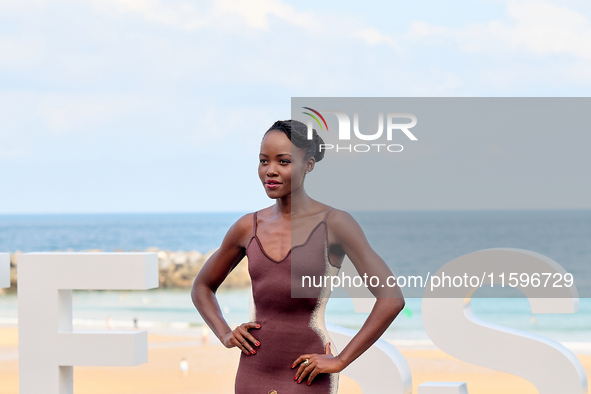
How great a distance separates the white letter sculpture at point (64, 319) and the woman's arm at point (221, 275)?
1.20 meters

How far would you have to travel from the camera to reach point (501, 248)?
4055 mm

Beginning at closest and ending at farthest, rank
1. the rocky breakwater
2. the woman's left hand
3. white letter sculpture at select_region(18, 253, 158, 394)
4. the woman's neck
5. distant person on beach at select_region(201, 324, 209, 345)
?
the woman's left hand, the woman's neck, white letter sculpture at select_region(18, 253, 158, 394), distant person on beach at select_region(201, 324, 209, 345), the rocky breakwater

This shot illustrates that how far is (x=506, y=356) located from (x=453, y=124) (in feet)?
4.03

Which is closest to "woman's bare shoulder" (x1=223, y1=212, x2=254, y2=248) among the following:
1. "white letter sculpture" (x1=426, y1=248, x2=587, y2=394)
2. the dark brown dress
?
the dark brown dress

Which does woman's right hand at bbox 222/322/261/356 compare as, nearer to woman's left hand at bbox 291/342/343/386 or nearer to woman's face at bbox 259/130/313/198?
woman's left hand at bbox 291/342/343/386

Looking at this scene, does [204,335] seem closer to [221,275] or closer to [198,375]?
[198,375]

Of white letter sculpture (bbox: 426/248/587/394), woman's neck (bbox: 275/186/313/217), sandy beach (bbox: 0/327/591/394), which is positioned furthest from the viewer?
sandy beach (bbox: 0/327/591/394)

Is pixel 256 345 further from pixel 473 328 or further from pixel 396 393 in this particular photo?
pixel 473 328

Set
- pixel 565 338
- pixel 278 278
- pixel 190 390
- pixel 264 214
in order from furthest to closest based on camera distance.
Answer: pixel 565 338
pixel 190 390
pixel 264 214
pixel 278 278

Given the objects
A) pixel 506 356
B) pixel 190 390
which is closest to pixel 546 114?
pixel 506 356

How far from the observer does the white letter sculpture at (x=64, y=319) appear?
13.4 ft

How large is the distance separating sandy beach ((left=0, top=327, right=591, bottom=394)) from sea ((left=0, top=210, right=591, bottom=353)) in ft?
2.90

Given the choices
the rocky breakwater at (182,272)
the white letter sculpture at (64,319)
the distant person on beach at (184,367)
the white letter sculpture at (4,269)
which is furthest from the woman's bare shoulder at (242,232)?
the rocky breakwater at (182,272)

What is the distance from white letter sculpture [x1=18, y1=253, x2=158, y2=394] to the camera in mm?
4078
